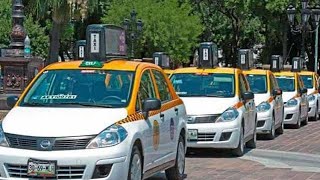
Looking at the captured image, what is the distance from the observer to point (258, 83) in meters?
19.2

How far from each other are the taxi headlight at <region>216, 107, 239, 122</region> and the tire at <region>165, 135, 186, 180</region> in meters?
2.73

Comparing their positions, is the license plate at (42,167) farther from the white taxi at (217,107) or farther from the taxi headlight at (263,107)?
the taxi headlight at (263,107)

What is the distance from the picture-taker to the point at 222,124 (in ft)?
44.9

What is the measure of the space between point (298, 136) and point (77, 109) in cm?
1175

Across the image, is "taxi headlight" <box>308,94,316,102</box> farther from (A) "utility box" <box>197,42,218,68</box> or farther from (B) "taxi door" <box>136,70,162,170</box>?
(B) "taxi door" <box>136,70,162,170</box>

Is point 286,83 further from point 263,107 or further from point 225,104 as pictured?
point 225,104

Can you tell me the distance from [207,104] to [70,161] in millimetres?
6280

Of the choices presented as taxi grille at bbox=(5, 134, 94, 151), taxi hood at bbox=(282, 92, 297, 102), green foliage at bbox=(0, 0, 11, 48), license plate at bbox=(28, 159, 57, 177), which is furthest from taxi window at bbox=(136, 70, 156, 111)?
→ green foliage at bbox=(0, 0, 11, 48)

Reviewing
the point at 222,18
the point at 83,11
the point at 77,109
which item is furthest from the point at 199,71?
the point at 222,18

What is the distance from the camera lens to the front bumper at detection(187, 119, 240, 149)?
1363 cm

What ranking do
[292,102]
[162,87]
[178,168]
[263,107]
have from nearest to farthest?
[162,87]
[178,168]
[263,107]
[292,102]

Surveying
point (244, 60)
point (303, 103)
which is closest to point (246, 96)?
point (244, 60)

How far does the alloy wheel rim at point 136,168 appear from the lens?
863cm

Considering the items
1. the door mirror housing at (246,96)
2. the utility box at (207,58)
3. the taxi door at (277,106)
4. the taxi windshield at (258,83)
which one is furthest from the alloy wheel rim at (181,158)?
the taxi windshield at (258,83)
